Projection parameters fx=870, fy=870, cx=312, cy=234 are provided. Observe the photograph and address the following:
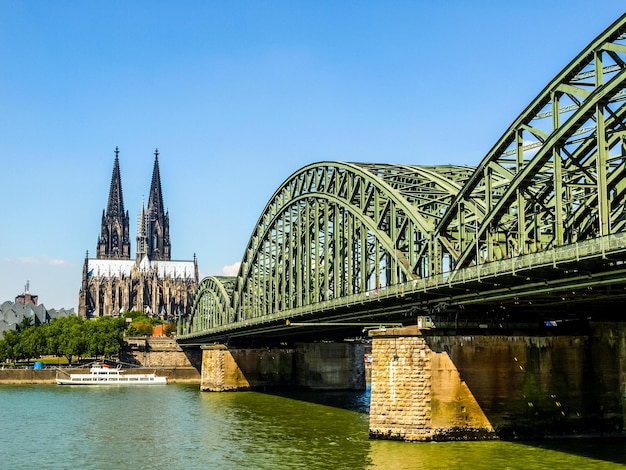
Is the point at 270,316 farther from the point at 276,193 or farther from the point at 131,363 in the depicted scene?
the point at 131,363

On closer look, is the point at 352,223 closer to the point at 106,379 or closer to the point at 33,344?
the point at 106,379

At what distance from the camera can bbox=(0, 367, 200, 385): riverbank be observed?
444 feet

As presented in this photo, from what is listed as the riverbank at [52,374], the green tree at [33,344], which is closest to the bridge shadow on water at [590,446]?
the riverbank at [52,374]

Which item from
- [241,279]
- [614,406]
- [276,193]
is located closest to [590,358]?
[614,406]

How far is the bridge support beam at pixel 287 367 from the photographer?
368 feet

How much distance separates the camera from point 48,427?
70062 millimetres

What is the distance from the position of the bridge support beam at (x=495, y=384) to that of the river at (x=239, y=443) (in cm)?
141

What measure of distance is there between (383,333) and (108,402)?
5156 cm

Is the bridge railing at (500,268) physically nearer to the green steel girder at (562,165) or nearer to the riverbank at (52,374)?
the green steel girder at (562,165)

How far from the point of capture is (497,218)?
5009 centimetres

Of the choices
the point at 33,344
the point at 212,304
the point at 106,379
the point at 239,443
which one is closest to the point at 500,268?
the point at 239,443

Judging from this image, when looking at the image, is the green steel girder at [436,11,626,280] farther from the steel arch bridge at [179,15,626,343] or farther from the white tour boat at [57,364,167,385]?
the white tour boat at [57,364,167,385]

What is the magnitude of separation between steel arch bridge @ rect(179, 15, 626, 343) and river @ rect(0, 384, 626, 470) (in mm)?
8787

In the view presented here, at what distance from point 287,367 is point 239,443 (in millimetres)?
57388
